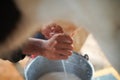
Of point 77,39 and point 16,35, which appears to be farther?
point 77,39

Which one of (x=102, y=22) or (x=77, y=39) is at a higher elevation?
(x=77, y=39)

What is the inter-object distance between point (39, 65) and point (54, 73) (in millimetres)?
101

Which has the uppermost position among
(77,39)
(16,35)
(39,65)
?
(77,39)

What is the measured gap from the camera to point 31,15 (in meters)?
0.28

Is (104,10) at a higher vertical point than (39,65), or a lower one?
lower

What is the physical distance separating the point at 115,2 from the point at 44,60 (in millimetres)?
785

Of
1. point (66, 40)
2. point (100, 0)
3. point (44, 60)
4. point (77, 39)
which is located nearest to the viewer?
point (100, 0)

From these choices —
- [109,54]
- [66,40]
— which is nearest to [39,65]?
[66,40]

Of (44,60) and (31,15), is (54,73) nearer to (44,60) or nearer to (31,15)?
(44,60)

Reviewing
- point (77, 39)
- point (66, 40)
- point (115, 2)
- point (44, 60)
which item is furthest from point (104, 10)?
point (77, 39)

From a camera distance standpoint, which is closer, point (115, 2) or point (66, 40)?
point (115, 2)

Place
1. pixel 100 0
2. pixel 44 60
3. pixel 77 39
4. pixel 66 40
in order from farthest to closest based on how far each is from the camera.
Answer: pixel 77 39 < pixel 44 60 < pixel 66 40 < pixel 100 0

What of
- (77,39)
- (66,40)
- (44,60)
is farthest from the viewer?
(77,39)

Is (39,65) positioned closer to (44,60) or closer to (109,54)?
(44,60)
